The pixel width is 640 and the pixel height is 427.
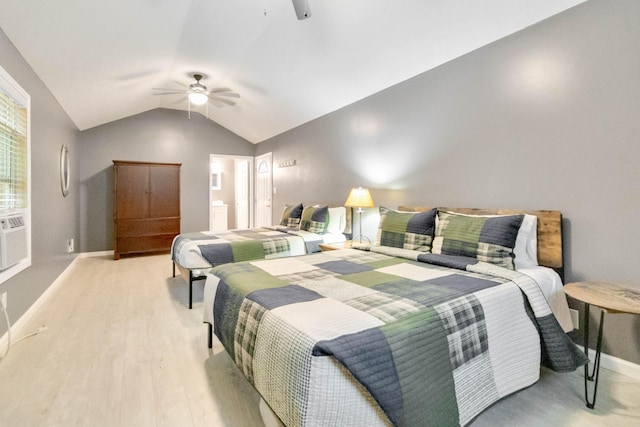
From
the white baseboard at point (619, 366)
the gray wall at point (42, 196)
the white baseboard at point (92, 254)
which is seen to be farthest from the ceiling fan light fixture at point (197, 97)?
the white baseboard at point (619, 366)

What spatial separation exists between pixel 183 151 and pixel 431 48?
17.0ft

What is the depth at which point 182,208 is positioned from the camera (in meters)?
6.33

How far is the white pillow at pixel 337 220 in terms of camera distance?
13.2ft

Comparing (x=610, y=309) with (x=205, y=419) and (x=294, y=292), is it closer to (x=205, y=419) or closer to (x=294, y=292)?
(x=294, y=292)

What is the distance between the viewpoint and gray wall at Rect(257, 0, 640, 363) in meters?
1.90

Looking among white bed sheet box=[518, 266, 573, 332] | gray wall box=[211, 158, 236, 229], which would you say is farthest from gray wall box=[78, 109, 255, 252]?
white bed sheet box=[518, 266, 573, 332]

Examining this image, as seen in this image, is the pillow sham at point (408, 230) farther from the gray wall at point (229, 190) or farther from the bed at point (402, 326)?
the gray wall at point (229, 190)

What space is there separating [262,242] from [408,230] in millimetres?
1617

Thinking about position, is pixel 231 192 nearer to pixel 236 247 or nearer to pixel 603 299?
pixel 236 247

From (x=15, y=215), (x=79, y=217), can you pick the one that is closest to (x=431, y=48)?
(x=15, y=215)

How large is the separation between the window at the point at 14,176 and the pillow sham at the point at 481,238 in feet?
10.3

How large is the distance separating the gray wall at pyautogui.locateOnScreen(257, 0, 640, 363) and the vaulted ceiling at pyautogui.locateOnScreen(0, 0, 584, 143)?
0.21 m

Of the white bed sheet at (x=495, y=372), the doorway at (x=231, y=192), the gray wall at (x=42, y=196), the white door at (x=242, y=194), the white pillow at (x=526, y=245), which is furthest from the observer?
the white door at (x=242, y=194)

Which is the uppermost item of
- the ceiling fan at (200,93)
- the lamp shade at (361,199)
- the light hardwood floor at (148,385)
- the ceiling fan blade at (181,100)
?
the ceiling fan blade at (181,100)
